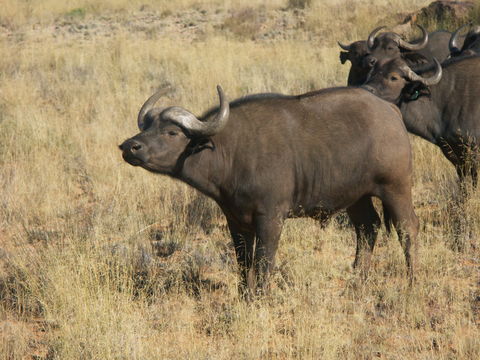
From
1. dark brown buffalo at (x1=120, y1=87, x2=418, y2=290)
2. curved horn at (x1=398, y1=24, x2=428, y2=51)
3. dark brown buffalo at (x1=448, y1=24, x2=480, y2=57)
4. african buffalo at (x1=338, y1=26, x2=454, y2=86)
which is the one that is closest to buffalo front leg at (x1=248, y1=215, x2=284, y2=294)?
dark brown buffalo at (x1=120, y1=87, x2=418, y2=290)

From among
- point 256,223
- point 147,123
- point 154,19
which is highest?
point 154,19

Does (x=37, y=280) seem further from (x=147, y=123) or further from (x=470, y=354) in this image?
(x=470, y=354)

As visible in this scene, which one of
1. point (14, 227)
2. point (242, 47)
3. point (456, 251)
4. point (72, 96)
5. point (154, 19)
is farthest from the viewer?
point (154, 19)

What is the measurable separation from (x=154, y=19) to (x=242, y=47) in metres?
9.36

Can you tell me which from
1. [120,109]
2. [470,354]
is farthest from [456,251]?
[120,109]

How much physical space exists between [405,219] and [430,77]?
2.62 meters

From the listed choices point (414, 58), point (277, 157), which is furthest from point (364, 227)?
point (414, 58)

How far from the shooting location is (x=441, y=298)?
5.85 metres

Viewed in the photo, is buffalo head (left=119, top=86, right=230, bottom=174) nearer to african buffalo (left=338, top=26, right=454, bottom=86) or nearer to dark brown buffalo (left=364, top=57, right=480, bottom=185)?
dark brown buffalo (left=364, top=57, right=480, bottom=185)

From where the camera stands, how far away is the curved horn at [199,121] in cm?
553

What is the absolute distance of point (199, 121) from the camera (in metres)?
5.59

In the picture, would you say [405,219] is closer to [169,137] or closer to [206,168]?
[206,168]

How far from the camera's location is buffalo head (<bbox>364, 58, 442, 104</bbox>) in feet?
26.8

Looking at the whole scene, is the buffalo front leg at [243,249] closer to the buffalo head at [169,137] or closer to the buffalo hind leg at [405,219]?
the buffalo head at [169,137]
